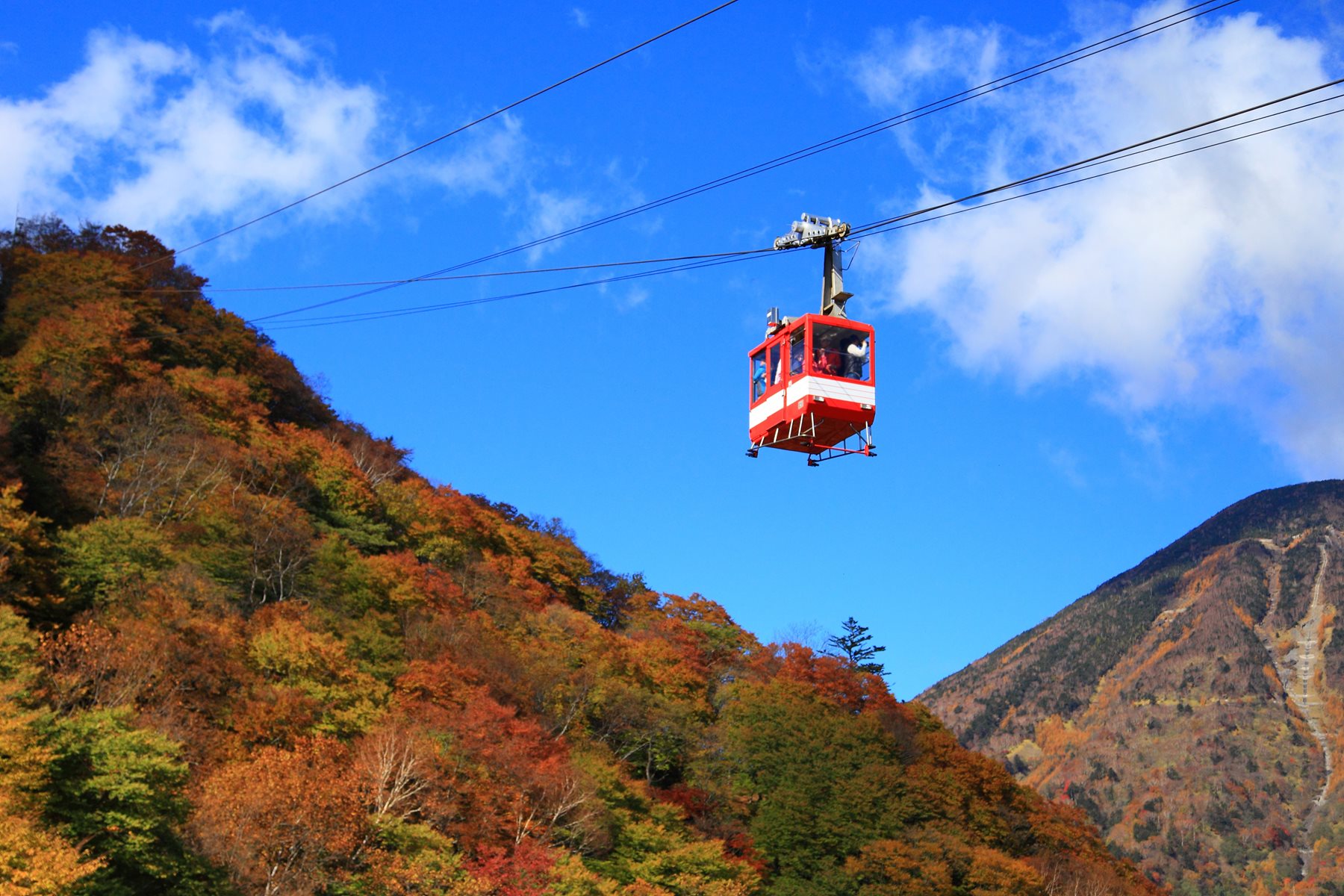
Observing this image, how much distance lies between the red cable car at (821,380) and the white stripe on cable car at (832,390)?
12mm

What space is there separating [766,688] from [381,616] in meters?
19.0

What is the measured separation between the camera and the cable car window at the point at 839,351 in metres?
21.8

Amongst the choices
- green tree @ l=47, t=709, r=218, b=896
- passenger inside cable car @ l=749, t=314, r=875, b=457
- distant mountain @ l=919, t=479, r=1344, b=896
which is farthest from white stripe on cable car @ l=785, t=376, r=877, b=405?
distant mountain @ l=919, t=479, r=1344, b=896

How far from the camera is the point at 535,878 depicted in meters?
34.3

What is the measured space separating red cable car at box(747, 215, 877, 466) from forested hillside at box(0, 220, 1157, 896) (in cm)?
1361

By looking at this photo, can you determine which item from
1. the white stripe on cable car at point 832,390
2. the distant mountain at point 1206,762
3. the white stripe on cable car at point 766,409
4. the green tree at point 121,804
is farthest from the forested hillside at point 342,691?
the distant mountain at point 1206,762

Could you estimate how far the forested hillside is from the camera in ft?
92.1

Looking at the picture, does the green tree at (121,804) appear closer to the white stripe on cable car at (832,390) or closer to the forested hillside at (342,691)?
the forested hillside at (342,691)

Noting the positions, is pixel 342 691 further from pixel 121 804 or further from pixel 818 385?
pixel 818 385

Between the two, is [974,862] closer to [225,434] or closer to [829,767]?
[829,767]

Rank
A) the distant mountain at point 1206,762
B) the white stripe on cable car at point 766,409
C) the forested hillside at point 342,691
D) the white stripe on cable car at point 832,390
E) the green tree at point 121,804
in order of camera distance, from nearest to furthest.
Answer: the white stripe on cable car at point 832,390
the white stripe on cable car at point 766,409
the green tree at point 121,804
the forested hillside at point 342,691
the distant mountain at point 1206,762

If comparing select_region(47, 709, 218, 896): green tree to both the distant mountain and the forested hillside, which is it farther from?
the distant mountain

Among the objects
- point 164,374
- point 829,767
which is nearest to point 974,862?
point 829,767

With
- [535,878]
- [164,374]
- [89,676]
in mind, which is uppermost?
[164,374]
